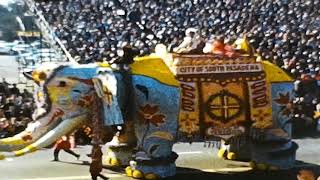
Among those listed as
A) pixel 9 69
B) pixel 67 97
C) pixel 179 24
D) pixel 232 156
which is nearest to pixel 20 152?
pixel 67 97

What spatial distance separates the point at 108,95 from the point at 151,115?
592 millimetres

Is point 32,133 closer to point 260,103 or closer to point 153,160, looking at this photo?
point 153,160

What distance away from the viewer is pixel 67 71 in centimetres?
893

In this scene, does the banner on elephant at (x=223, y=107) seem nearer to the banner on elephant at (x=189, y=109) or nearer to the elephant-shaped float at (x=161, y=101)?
the elephant-shaped float at (x=161, y=101)

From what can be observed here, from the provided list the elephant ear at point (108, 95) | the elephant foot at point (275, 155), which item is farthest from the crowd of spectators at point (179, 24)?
the elephant ear at point (108, 95)

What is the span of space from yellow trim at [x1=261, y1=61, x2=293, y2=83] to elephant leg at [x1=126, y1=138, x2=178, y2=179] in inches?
62.7

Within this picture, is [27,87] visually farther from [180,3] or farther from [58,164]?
[180,3]

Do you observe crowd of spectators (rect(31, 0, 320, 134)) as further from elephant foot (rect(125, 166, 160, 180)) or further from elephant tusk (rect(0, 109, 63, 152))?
elephant tusk (rect(0, 109, 63, 152))

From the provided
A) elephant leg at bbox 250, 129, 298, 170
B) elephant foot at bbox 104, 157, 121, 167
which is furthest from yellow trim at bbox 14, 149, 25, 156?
elephant leg at bbox 250, 129, 298, 170

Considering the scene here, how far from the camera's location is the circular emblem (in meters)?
9.18

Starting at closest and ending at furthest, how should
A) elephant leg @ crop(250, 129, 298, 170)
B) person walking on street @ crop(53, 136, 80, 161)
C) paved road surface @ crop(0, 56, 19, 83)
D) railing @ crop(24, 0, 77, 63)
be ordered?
1. elephant leg @ crop(250, 129, 298, 170)
2. person walking on street @ crop(53, 136, 80, 161)
3. railing @ crop(24, 0, 77, 63)
4. paved road surface @ crop(0, 56, 19, 83)

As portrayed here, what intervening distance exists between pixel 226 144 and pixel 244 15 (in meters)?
12.2

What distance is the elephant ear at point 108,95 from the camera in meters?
8.77

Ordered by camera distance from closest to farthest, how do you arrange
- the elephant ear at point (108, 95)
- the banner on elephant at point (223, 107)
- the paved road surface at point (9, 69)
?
the elephant ear at point (108, 95)
the banner on elephant at point (223, 107)
the paved road surface at point (9, 69)
